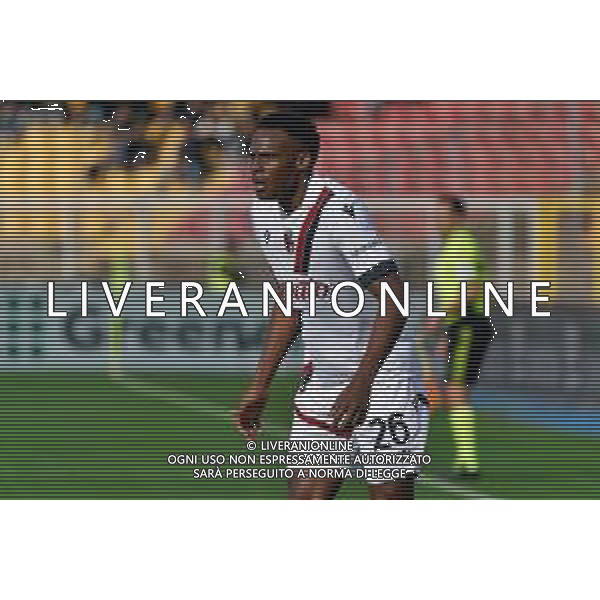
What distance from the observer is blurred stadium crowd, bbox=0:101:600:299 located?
1034 cm

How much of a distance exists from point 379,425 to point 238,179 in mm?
1798

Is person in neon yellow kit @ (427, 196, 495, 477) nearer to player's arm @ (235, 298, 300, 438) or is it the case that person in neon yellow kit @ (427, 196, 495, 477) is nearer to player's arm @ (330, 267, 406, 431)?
player's arm @ (330, 267, 406, 431)

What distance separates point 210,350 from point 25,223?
4.70 feet

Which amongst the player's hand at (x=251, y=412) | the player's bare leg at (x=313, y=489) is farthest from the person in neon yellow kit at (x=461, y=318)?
the player's hand at (x=251, y=412)

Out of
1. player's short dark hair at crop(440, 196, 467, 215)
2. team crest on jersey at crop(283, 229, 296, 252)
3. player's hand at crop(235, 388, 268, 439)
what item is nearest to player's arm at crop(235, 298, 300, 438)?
player's hand at crop(235, 388, 268, 439)

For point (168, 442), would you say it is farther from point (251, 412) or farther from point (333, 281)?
point (333, 281)

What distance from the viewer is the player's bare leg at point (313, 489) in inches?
410

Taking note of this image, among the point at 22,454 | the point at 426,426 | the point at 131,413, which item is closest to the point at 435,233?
the point at 426,426

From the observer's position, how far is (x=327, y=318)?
10.3 metres

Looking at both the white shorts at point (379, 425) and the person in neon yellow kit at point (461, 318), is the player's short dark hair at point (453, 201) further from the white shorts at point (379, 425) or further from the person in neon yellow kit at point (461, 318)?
the white shorts at point (379, 425)

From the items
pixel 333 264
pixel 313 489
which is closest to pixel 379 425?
pixel 313 489

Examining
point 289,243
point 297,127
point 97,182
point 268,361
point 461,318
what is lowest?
point 268,361

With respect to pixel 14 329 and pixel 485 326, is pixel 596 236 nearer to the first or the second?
pixel 485 326

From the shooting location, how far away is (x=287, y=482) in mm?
10438
